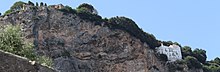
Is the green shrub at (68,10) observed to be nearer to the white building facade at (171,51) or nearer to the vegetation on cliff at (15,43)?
the white building facade at (171,51)

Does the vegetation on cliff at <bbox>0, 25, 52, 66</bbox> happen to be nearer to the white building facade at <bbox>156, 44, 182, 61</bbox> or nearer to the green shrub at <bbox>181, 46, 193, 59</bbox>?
the white building facade at <bbox>156, 44, 182, 61</bbox>

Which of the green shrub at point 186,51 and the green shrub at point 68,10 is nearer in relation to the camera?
the green shrub at point 68,10

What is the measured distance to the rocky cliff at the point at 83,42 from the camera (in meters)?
74.7

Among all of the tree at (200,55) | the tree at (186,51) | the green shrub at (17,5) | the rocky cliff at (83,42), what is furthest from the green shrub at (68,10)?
the tree at (200,55)

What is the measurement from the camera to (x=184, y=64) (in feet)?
272

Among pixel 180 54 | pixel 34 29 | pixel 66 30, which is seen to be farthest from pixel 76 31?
pixel 180 54

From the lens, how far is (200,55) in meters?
93.9

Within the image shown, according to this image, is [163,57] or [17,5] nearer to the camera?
[163,57]

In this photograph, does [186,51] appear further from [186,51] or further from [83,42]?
[83,42]

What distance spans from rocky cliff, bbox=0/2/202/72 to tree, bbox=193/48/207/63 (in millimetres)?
15316

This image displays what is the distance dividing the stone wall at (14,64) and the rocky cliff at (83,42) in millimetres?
57442

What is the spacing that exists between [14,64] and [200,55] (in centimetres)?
8103

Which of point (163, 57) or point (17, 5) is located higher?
point (17, 5)

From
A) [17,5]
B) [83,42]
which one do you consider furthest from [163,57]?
[17,5]
